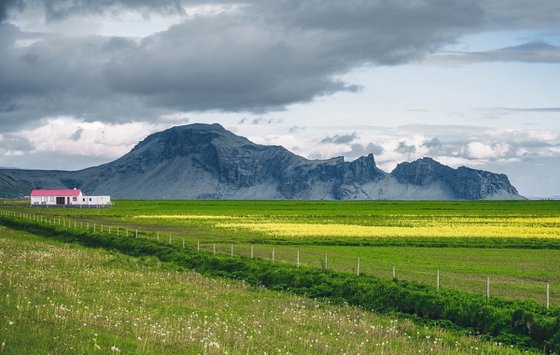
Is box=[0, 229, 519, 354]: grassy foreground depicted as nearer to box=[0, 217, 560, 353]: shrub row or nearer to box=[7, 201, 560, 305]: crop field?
box=[0, 217, 560, 353]: shrub row

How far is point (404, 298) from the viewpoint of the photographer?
2891cm

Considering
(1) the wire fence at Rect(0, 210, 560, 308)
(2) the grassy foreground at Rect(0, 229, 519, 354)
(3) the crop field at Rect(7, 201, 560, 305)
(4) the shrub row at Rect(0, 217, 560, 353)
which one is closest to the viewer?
(2) the grassy foreground at Rect(0, 229, 519, 354)

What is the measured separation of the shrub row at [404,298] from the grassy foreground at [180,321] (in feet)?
4.90

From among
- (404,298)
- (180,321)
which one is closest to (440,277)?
(404,298)

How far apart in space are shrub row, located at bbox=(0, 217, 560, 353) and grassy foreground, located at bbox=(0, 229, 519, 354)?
1.49 metres

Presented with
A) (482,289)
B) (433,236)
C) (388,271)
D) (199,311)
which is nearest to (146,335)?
(199,311)

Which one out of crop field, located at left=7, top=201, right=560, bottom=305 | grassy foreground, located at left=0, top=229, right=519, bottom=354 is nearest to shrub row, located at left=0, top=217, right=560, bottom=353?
grassy foreground, located at left=0, top=229, right=519, bottom=354

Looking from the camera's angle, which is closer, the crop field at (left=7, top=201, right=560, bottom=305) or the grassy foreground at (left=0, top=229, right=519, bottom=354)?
the grassy foreground at (left=0, top=229, right=519, bottom=354)

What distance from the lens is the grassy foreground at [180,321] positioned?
1855cm

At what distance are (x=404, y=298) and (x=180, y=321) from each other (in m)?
10.7

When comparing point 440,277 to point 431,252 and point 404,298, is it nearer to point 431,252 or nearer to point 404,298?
point 404,298

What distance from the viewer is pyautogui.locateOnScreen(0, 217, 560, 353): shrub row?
2366cm

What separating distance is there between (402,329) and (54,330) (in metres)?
12.3

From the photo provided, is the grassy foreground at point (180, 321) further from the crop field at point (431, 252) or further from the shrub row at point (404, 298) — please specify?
the crop field at point (431, 252)
